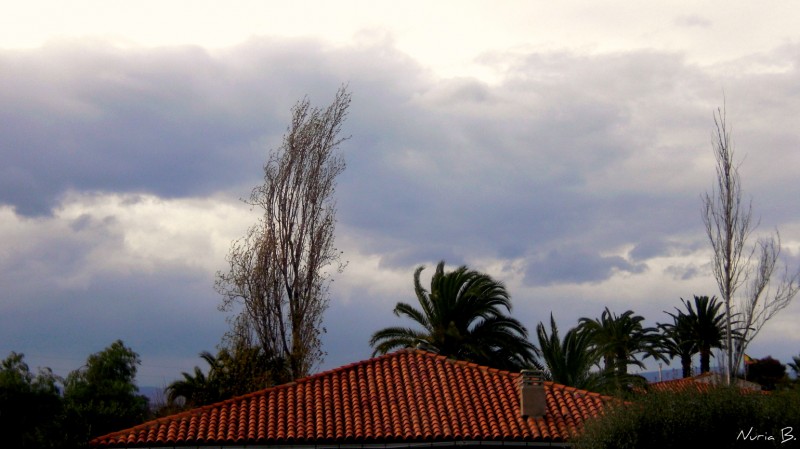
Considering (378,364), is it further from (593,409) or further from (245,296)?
(245,296)

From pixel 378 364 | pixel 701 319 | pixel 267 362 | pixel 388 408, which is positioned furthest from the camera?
pixel 701 319

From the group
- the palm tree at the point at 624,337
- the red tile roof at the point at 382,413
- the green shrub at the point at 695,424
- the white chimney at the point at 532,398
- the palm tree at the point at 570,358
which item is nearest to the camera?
the green shrub at the point at 695,424

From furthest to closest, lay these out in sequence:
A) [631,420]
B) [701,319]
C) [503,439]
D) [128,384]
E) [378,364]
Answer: [701,319], [128,384], [378,364], [503,439], [631,420]

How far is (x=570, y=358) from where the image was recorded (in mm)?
35125

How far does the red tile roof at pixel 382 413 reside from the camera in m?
24.8

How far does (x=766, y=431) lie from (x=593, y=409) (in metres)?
5.91

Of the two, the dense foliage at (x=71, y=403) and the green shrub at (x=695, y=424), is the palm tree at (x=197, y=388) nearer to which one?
the dense foliage at (x=71, y=403)

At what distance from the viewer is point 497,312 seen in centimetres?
3709

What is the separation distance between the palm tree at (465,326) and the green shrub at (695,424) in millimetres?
14632

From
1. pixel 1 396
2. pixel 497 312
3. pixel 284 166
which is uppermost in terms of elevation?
pixel 284 166

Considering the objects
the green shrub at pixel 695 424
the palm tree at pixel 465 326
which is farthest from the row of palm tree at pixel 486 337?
the green shrub at pixel 695 424

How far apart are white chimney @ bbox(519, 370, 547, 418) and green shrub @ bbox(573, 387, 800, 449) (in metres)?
4.21

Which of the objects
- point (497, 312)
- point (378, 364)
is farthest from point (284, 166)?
point (378, 364)

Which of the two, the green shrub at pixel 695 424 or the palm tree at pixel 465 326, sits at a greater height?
the palm tree at pixel 465 326
